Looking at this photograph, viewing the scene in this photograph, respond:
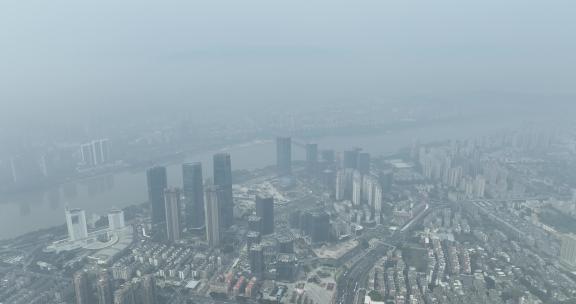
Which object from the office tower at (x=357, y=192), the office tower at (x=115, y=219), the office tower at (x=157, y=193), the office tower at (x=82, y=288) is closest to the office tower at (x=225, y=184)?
the office tower at (x=157, y=193)

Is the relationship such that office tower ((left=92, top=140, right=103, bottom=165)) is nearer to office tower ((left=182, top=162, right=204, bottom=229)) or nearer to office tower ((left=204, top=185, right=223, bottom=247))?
office tower ((left=182, top=162, right=204, bottom=229))

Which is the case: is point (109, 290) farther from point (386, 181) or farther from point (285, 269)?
point (386, 181)

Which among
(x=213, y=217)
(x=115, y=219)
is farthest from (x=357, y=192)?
(x=115, y=219)

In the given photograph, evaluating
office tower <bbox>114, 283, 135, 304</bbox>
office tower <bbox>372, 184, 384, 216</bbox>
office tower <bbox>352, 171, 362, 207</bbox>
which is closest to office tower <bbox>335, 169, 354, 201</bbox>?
office tower <bbox>352, 171, 362, 207</bbox>

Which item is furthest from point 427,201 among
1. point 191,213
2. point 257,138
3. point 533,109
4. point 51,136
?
point 51,136

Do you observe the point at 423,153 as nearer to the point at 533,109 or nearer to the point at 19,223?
the point at 533,109
